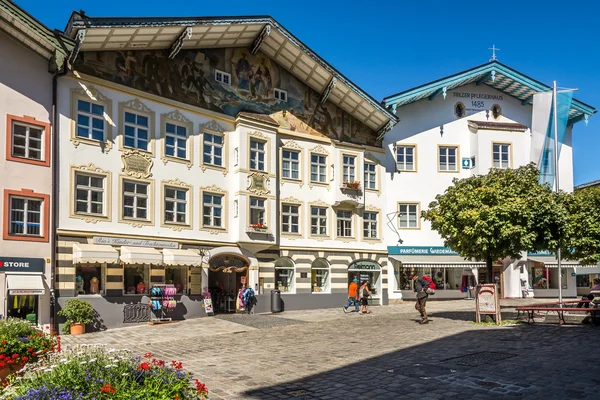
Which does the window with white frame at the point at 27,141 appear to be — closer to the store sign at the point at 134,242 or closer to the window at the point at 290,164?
the store sign at the point at 134,242

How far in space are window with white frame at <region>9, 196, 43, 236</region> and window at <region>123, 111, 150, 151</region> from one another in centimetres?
486

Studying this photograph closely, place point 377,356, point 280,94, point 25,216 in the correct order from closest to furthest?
point 377,356
point 25,216
point 280,94

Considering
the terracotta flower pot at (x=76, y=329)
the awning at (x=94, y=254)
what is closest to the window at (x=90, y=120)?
the awning at (x=94, y=254)

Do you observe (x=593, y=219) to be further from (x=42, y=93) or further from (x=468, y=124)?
(x=42, y=93)

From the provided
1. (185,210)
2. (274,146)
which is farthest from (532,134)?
(185,210)

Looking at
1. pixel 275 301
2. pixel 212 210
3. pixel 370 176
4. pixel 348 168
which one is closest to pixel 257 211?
pixel 212 210

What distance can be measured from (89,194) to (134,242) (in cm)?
276

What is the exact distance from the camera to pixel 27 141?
74.5 feet

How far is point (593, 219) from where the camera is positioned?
71.1 feet

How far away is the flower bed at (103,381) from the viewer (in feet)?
19.3

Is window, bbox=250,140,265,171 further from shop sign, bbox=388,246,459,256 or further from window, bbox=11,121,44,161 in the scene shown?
window, bbox=11,121,44,161

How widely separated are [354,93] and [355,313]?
12.2 meters

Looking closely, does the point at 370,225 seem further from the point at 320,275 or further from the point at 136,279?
Answer: the point at 136,279

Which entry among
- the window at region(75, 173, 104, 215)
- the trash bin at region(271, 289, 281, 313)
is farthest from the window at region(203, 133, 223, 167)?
the trash bin at region(271, 289, 281, 313)
